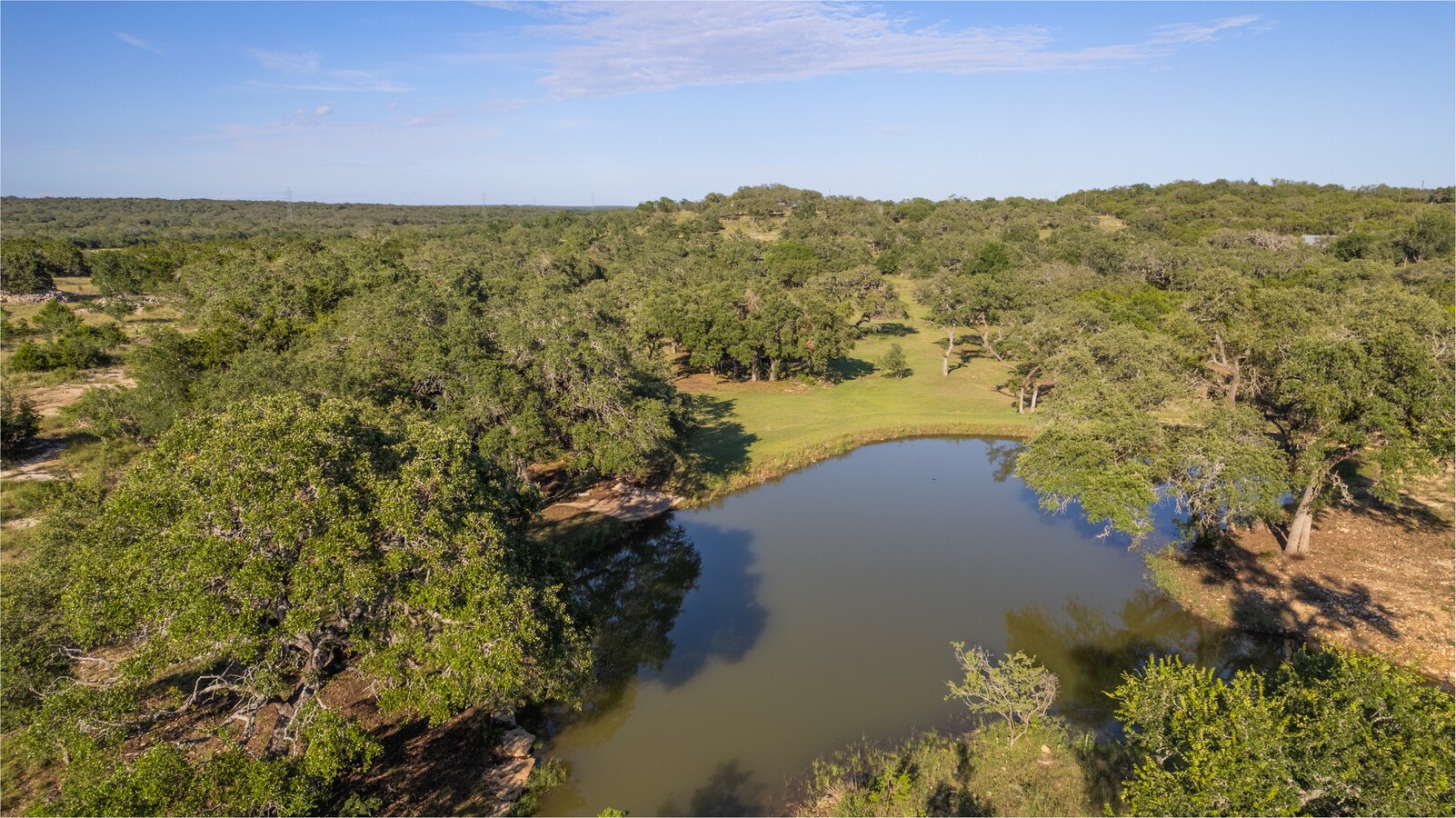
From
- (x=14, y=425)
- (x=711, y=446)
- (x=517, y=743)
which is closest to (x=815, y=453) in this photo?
(x=711, y=446)

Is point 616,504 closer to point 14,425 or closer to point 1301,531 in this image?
point 1301,531

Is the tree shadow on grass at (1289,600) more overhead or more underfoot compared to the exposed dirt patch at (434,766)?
more overhead

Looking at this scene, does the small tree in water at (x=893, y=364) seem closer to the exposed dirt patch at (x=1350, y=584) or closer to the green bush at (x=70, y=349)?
the exposed dirt patch at (x=1350, y=584)

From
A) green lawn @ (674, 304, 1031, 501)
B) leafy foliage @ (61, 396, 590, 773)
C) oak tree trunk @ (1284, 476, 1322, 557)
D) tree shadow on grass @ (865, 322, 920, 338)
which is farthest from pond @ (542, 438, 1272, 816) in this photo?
tree shadow on grass @ (865, 322, 920, 338)

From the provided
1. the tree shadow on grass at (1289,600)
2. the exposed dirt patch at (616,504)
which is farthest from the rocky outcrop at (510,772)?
the tree shadow on grass at (1289,600)

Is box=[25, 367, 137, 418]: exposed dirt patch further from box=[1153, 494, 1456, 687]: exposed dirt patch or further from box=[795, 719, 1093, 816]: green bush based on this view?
box=[1153, 494, 1456, 687]: exposed dirt patch

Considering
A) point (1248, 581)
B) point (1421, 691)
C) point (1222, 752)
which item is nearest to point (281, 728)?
point (1222, 752)
